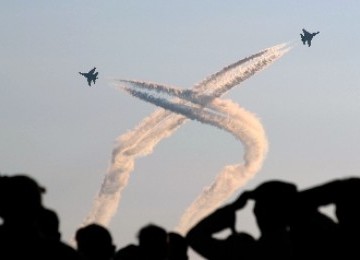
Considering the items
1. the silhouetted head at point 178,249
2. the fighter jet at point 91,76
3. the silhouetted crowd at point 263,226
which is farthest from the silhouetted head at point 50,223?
the fighter jet at point 91,76

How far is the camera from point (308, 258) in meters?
9.59

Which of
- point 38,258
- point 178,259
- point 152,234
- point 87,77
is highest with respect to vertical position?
point 38,258

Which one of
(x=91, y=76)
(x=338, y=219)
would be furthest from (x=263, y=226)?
(x=91, y=76)

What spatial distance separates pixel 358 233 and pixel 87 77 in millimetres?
104446

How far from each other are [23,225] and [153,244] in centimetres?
364

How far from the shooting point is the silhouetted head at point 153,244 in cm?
1232

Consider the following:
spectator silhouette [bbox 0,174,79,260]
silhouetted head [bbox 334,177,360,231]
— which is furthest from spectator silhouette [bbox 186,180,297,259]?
spectator silhouette [bbox 0,174,79,260]

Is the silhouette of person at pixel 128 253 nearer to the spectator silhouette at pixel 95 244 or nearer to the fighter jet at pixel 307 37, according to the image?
the spectator silhouette at pixel 95 244

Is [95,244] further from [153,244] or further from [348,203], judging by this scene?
[348,203]

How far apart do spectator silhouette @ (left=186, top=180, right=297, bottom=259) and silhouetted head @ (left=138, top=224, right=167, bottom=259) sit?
1.97 meters

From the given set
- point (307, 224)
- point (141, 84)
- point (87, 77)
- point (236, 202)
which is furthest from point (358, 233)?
point (87, 77)

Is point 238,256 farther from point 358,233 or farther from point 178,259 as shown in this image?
point 178,259

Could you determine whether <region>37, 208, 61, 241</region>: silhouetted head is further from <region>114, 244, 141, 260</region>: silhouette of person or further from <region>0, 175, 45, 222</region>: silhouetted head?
<region>0, 175, 45, 222</region>: silhouetted head

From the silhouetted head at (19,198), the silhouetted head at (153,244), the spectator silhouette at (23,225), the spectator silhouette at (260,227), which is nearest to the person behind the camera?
the spectator silhouette at (23,225)
